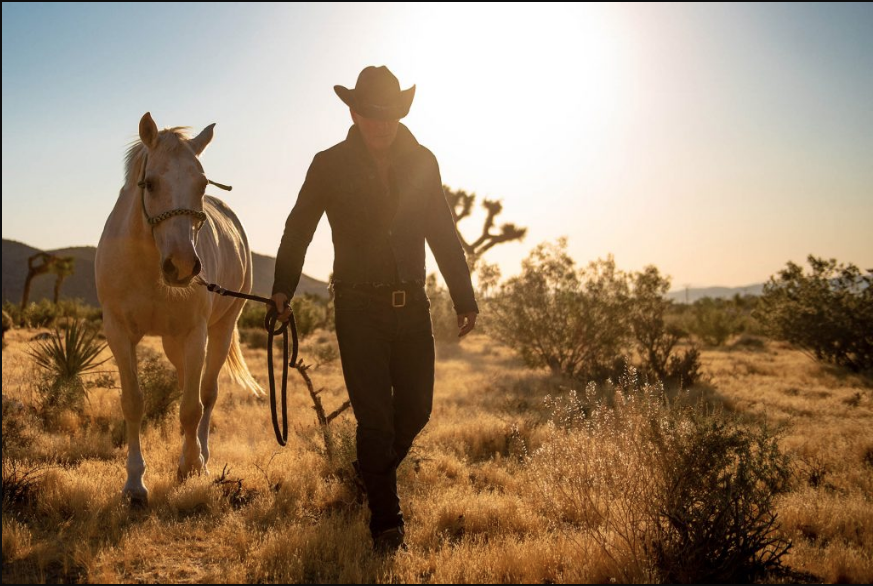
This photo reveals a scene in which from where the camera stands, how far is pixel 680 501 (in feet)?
10.2

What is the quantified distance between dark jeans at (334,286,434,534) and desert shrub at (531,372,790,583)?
2.85 ft

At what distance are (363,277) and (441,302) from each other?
66.5ft

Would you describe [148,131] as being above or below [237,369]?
above

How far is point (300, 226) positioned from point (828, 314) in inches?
508

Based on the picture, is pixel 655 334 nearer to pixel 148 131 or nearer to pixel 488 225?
pixel 148 131

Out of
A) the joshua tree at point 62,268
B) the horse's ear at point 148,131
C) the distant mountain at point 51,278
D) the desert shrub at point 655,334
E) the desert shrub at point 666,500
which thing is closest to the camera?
the desert shrub at point 666,500

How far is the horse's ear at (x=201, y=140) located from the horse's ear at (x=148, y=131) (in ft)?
0.69

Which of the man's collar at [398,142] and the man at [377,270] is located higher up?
the man's collar at [398,142]

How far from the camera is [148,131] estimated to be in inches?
140

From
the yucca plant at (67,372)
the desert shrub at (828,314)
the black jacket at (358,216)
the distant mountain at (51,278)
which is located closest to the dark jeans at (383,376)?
the black jacket at (358,216)

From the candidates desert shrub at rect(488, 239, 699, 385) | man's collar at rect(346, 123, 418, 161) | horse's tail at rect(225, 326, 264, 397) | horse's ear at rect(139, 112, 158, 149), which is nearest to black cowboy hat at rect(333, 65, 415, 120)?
man's collar at rect(346, 123, 418, 161)

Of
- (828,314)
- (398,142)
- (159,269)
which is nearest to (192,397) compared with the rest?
(159,269)

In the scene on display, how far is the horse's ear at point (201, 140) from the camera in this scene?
374 cm

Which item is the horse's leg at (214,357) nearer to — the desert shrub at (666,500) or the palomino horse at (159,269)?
the palomino horse at (159,269)
